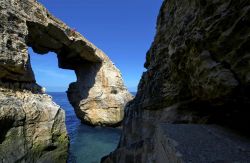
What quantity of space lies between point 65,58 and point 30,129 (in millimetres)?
13530

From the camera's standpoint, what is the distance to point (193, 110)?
205 inches

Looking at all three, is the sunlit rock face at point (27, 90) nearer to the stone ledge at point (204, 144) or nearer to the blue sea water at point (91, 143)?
the blue sea water at point (91, 143)

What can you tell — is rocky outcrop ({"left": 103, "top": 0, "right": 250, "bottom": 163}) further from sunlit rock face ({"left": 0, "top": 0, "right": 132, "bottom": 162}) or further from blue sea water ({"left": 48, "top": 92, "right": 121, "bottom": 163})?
blue sea water ({"left": 48, "top": 92, "right": 121, "bottom": 163})

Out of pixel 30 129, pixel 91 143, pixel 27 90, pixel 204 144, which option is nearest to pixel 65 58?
pixel 91 143

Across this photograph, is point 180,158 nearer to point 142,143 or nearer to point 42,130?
point 142,143

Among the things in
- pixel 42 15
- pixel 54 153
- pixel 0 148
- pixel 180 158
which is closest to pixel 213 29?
pixel 180 158

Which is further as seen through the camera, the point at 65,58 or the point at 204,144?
the point at 65,58

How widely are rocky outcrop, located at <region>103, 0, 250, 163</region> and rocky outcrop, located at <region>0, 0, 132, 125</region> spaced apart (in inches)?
361

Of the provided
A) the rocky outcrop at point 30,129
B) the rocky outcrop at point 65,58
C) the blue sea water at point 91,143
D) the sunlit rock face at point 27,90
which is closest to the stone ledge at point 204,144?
the rocky outcrop at point 30,129

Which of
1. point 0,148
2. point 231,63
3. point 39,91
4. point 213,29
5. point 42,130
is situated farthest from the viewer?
point 39,91

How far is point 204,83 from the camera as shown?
4031mm

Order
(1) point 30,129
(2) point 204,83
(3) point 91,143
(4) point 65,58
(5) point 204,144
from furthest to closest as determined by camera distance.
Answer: (4) point 65,58
(3) point 91,143
(1) point 30,129
(2) point 204,83
(5) point 204,144

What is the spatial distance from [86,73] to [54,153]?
1449 cm

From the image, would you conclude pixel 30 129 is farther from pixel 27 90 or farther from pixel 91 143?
pixel 91 143
